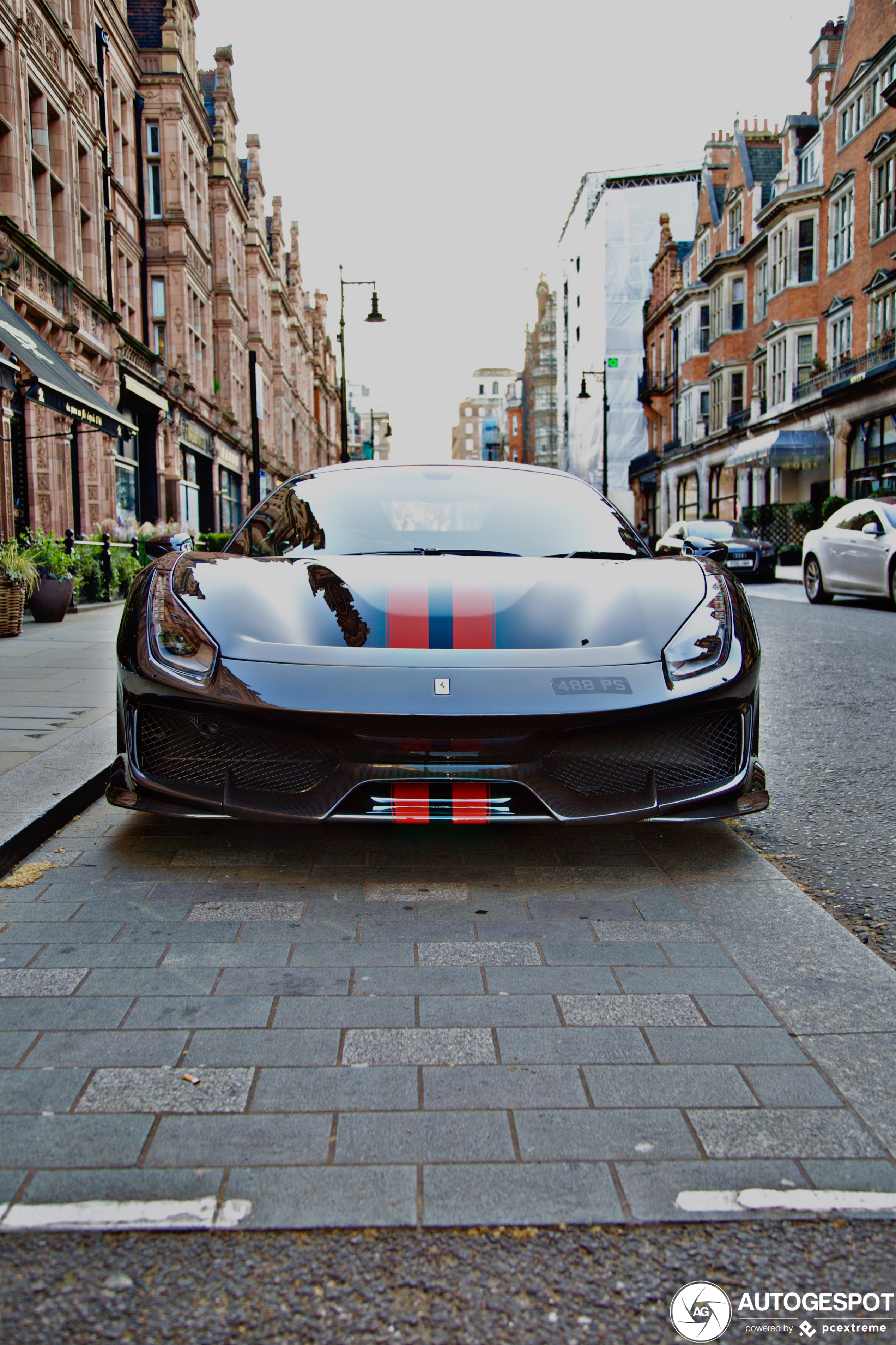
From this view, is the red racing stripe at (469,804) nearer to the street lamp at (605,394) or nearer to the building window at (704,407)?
the street lamp at (605,394)

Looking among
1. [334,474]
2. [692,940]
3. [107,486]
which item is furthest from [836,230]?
[692,940]

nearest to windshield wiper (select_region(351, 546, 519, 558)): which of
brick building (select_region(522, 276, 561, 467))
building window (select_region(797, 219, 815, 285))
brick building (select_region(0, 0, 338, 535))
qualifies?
brick building (select_region(0, 0, 338, 535))

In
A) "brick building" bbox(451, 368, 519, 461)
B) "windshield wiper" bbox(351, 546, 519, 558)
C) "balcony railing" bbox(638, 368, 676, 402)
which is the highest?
"brick building" bbox(451, 368, 519, 461)

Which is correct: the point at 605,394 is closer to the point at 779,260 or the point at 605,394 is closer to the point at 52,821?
the point at 779,260

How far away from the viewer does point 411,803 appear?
3.13 metres

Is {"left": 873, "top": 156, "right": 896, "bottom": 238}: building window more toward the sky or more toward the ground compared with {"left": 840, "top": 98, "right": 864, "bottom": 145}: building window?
more toward the ground

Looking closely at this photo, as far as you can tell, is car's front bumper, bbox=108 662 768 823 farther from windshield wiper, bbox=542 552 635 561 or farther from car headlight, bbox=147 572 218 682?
windshield wiper, bbox=542 552 635 561

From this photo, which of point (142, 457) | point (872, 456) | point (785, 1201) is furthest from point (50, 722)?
point (872, 456)

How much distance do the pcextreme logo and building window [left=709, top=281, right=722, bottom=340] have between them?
142 feet

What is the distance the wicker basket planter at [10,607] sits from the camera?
10023 mm

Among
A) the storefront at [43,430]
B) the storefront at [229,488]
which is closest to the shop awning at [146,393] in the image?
the storefront at [43,430]

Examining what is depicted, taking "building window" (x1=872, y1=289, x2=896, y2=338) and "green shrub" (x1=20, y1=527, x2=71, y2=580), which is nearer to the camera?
"green shrub" (x1=20, y1=527, x2=71, y2=580)

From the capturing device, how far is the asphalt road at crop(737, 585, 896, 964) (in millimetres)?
3303

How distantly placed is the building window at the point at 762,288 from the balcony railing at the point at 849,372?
5.62 m
